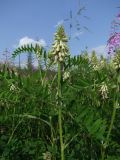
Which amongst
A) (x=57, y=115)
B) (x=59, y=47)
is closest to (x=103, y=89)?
(x=57, y=115)

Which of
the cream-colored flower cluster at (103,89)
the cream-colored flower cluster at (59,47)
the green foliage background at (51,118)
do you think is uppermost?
the cream-colored flower cluster at (59,47)

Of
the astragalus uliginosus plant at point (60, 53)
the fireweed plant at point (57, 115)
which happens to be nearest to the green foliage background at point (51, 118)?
the fireweed plant at point (57, 115)

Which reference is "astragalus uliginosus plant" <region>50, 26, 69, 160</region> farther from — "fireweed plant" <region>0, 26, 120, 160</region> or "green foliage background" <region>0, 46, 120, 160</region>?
"green foliage background" <region>0, 46, 120, 160</region>

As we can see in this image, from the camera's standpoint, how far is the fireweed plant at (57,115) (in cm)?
328

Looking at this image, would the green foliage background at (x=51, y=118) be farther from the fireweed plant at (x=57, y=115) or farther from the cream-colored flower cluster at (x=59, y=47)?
the cream-colored flower cluster at (x=59, y=47)

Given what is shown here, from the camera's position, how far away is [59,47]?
9.93 feet

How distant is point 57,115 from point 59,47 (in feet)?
3.17

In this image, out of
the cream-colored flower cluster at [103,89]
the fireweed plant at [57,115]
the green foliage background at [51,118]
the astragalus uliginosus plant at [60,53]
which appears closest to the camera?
the astragalus uliginosus plant at [60,53]

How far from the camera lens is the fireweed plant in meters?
3.28

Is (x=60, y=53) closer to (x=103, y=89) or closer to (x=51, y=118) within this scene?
(x=51, y=118)

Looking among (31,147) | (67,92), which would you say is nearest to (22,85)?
(67,92)

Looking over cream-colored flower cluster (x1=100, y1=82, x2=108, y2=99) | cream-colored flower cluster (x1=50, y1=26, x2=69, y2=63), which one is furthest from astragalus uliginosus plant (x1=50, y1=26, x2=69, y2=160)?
cream-colored flower cluster (x1=100, y1=82, x2=108, y2=99)

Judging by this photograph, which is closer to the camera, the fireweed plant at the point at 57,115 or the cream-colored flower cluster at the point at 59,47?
the cream-colored flower cluster at the point at 59,47

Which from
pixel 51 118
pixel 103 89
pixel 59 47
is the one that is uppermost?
pixel 59 47
